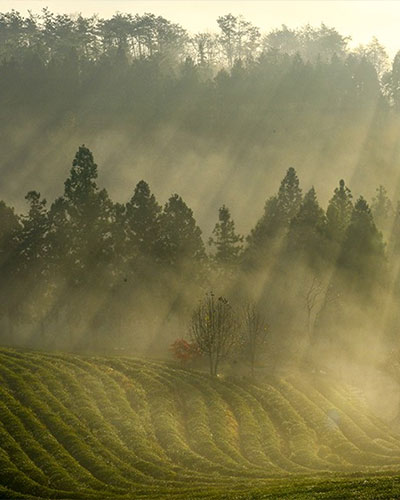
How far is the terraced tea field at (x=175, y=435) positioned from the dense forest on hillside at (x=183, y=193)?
15843mm

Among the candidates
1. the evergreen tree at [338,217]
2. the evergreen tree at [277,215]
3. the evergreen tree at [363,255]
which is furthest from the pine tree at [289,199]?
the evergreen tree at [363,255]

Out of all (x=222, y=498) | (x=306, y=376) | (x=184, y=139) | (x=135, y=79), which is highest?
(x=135, y=79)

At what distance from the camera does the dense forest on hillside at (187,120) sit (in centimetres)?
15525

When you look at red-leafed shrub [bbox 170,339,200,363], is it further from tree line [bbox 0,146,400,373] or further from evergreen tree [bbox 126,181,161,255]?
evergreen tree [bbox 126,181,161,255]

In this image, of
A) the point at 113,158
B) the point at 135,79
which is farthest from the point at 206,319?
the point at 135,79

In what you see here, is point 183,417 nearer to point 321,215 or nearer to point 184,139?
point 321,215

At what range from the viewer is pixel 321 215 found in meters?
87.4

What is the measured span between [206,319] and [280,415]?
46.5ft

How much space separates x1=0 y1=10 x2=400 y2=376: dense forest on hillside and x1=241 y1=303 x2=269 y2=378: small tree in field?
280 centimetres

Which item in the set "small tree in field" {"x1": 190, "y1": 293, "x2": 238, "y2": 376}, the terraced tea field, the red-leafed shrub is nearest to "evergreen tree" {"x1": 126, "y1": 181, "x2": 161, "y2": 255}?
the red-leafed shrub

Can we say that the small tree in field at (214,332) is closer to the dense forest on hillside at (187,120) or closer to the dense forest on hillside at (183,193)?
the dense forest on hillside at (183,193)

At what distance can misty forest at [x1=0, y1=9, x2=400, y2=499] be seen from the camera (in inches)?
1779

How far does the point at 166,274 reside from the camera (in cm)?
8375

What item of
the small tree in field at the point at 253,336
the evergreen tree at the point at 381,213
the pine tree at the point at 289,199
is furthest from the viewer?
the evergreen tree at the point at 381,213
